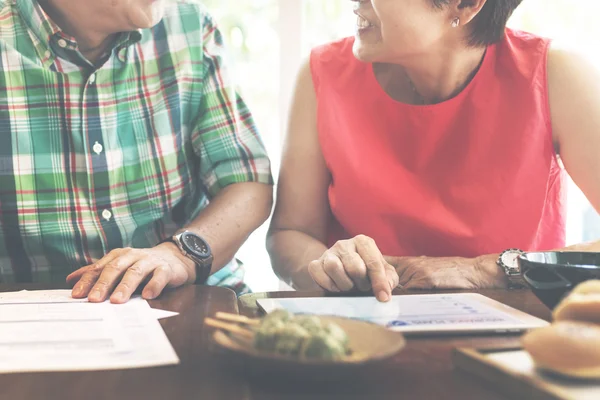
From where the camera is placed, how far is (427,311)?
3.16 feet

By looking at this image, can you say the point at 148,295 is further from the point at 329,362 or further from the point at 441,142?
the point at 441,142

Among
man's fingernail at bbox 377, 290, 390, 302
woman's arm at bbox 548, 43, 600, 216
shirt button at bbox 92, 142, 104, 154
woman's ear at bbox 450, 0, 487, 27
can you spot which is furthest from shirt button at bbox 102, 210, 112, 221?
woman's arm at bbox 548, 43, 600, 216

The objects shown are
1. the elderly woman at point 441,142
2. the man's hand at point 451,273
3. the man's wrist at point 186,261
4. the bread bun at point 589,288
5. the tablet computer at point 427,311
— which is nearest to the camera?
the bread bun at point 589,288

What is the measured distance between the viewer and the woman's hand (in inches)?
43.6

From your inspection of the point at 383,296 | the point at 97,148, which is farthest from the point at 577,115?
the point at 97,148

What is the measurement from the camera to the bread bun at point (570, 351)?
61 cm

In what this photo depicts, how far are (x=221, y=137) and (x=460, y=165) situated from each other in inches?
21.7

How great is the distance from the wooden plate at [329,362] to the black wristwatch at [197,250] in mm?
631

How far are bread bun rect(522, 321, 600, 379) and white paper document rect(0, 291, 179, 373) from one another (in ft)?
1.21

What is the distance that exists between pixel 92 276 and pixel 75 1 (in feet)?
2.20

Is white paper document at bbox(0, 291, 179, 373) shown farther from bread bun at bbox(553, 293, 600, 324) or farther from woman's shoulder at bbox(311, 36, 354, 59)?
woman's shoulder at bbox(311, 36, 354, 59)

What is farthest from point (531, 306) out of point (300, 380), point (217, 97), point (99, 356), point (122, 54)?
point (122, 54)

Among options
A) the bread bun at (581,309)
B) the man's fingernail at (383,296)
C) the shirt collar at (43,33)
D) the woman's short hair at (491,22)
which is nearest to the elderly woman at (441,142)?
the woman's short hair at (491,22)

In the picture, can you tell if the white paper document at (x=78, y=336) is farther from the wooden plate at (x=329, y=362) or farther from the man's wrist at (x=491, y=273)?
the man's wrist at (x=491, y=273)
